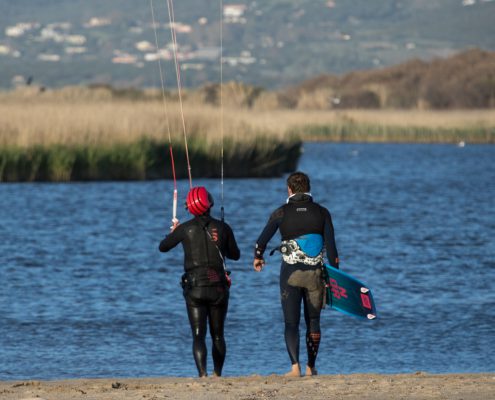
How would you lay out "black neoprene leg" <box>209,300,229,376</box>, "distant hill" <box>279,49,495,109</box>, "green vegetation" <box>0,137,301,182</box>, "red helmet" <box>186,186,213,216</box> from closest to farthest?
"red helmet" <box>186,186,213,216</box> → "black neoprene leg" <box>209,300,229,376</box> → "green vegetation" <box>0,137,301,182</box> → "distant hill" <box>279,49,495,109</box>

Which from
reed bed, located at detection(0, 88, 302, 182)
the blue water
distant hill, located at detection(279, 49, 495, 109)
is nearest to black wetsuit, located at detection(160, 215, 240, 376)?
the blue water

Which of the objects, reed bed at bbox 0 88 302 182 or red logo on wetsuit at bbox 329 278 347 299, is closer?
red logo on wetsuit at bbox 329 278 347 299

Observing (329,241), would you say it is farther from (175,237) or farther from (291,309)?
(175,237)

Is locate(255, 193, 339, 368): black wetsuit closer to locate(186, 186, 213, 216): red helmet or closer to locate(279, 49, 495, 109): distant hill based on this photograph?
locate(186, 186, 213, 216): red helmet

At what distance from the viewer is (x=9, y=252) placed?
82.5 ft

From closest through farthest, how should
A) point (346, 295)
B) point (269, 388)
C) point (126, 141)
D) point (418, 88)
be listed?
point (269, 388), point (346, 295), point (126, 141), point (418, 88)

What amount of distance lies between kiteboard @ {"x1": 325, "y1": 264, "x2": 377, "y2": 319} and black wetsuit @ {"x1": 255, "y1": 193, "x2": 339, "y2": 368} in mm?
85

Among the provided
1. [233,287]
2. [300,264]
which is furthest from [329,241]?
[233,287]

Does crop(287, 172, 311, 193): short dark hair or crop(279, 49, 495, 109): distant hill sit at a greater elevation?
crop(279, 49, 495, 109): distant hill

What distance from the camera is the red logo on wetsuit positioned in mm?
12195

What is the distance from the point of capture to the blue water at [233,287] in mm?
14969

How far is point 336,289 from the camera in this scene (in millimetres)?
12227

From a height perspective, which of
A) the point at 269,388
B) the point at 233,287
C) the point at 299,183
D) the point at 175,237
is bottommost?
the point at 233,287

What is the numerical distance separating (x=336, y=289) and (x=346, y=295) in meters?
0.15
